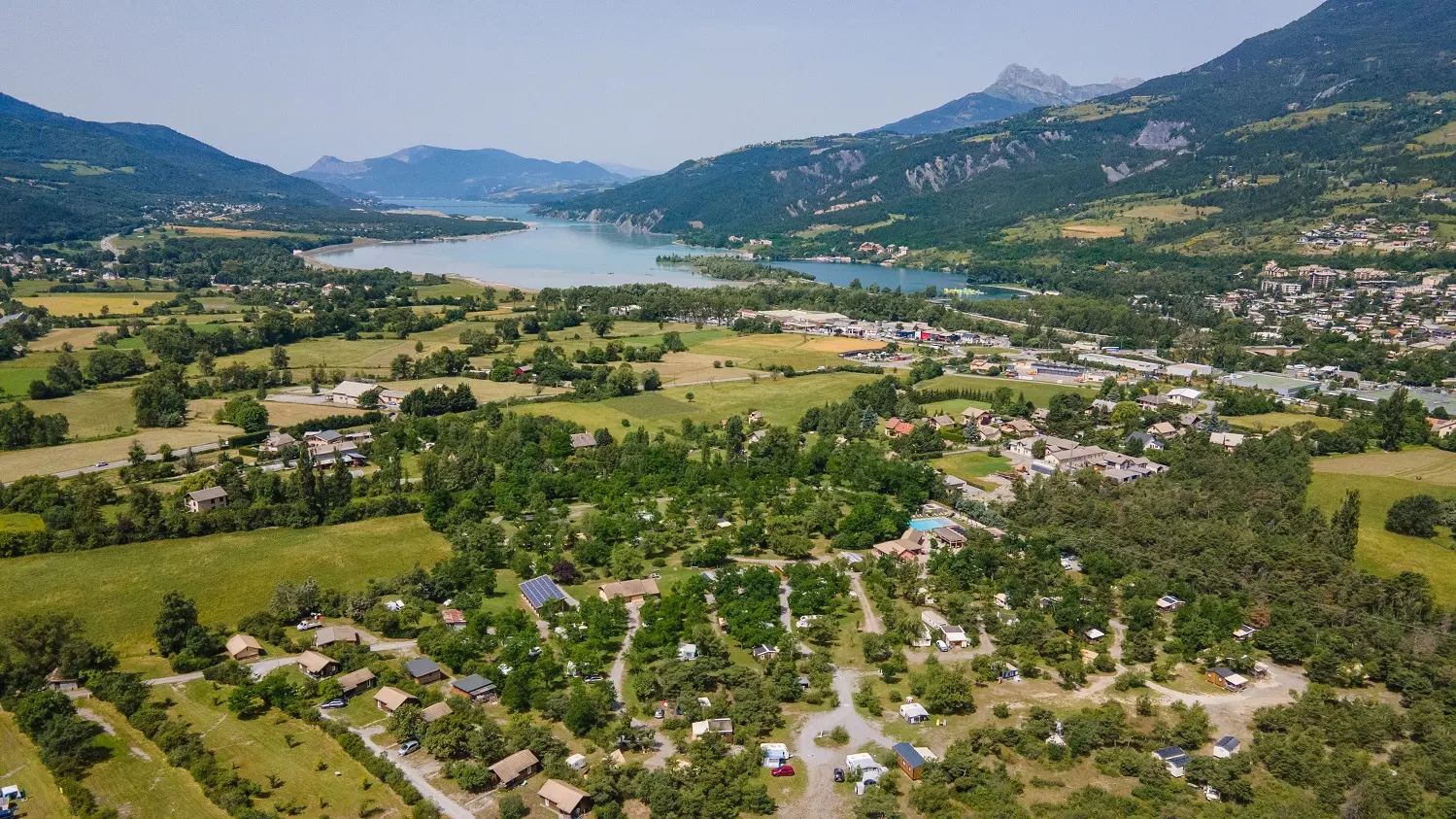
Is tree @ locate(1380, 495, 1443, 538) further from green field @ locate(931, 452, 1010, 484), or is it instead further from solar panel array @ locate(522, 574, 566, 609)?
solar panel array @ locate(522, 574, 566, 609)

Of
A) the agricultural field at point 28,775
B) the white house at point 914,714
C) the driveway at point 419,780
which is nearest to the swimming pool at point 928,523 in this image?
the white house at point 914,714

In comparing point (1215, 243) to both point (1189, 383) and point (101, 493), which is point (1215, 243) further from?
point (101, 493)

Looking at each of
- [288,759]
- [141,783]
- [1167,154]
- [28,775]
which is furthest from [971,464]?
[1167,154]

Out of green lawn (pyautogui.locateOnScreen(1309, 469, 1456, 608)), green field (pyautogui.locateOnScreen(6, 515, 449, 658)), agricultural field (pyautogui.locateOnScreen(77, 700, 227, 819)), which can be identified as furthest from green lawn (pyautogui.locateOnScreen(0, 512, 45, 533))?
green lawn (pyautogui.locateOnScreen(1309, 469, 1456, 608))

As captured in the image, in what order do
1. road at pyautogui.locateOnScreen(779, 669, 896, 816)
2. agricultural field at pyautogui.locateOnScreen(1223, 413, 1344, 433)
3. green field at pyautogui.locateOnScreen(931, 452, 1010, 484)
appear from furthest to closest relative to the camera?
agricultural field at pyautogui.locateOnScreen(1223, 413, 1344, 433) → green field at pyautogui.locateOnScreen(931, 452, 1010, 484) → road at pyautogui.locateOnScreen(779, 669, 896, 816)

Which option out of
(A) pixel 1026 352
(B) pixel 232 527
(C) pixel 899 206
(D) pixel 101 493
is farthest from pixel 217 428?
(C) pixel 899 206
